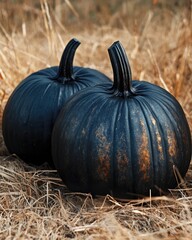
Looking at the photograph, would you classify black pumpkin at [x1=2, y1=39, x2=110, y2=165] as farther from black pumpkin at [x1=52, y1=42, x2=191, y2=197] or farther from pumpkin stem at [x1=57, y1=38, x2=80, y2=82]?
black pumpkin at [x1=52, y1=42, x2=191, y2=197]

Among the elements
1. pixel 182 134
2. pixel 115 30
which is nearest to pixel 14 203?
pixel 182 134

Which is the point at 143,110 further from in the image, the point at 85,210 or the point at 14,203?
the point at 14,203

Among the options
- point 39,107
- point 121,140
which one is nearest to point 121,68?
point 121,140

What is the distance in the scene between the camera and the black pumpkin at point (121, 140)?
3.39 meters

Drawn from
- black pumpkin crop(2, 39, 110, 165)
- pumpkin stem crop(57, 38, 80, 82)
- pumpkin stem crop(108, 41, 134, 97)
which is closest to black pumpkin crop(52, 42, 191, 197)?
pumpkin stem crop(108, 41, 134, 97)

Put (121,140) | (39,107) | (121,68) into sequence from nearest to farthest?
1. (121,140)
2. (121,68)
3. (39,107)

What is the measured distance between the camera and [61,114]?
12.0 feet

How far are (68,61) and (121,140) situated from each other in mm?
910

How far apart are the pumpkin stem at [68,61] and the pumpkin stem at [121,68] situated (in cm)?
49

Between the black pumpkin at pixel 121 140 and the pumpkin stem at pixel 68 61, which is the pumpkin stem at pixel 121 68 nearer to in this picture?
the black pumpkin at pixel 121 140

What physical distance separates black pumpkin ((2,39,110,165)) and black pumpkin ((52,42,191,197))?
371 millimetres

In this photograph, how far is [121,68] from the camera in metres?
3.53

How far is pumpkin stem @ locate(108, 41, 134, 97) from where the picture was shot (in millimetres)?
3531

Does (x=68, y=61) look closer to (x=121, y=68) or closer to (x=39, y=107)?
(x=39, y=107)
